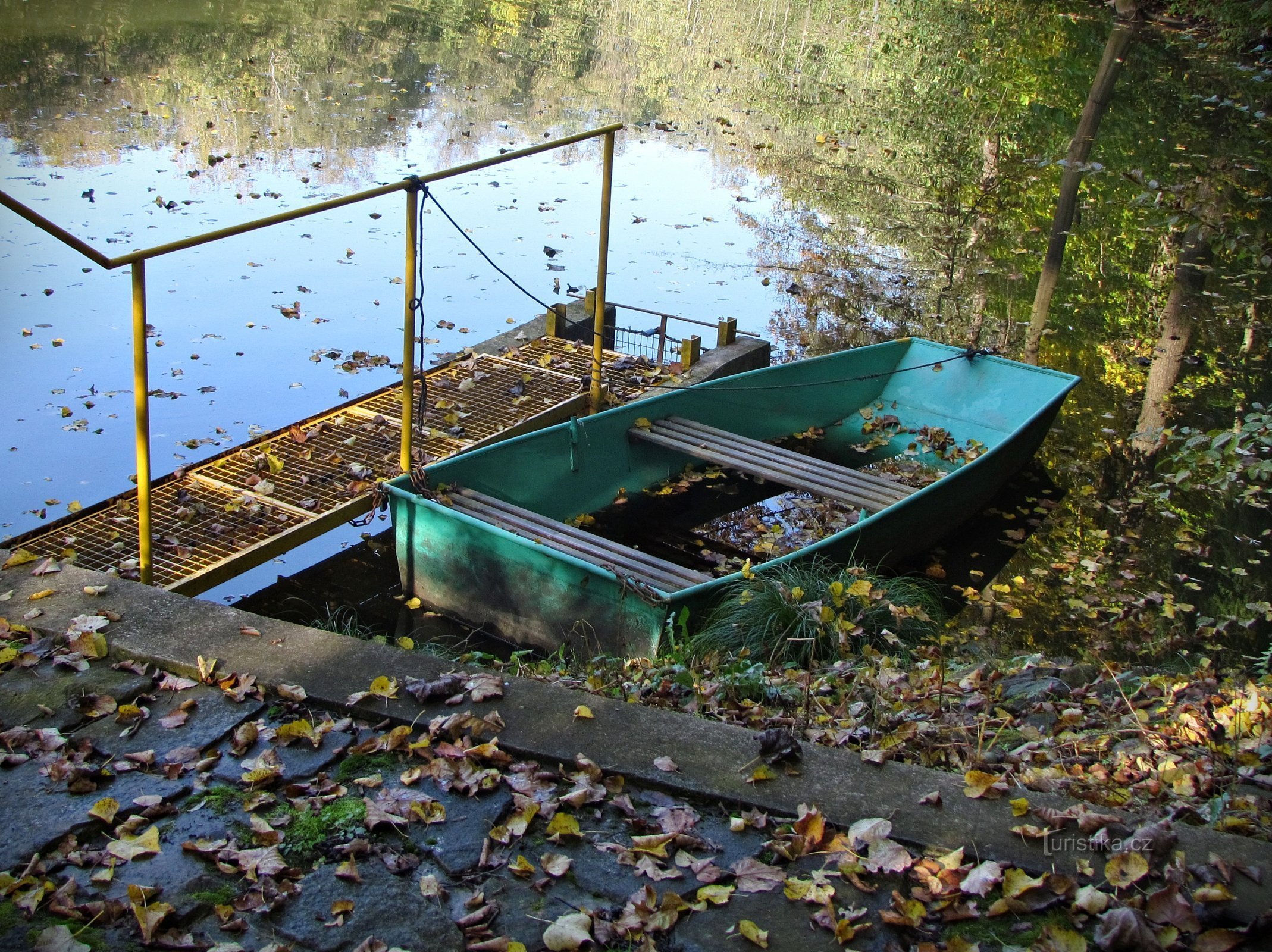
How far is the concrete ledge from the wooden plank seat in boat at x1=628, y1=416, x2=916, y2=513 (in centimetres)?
332

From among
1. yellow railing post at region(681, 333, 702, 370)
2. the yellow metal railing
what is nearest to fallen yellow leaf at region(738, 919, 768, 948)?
the yellow metal railing

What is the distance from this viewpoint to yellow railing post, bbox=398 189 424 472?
17.5ft

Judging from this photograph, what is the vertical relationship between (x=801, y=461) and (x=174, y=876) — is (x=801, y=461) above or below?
below

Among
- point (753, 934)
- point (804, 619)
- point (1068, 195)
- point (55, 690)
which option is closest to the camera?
point (753, 934)

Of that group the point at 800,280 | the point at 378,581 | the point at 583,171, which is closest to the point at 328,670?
the point at 378,581

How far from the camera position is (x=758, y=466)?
687 cm

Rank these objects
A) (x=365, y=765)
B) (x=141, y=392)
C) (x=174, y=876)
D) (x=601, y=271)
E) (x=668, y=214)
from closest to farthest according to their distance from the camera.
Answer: (x=174, y=876), (x=365, y=765), (x=141, y=392), (x=601, y=271), (x=668, y=214)

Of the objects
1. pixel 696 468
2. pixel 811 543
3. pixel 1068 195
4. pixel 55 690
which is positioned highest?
pixel 1068 195

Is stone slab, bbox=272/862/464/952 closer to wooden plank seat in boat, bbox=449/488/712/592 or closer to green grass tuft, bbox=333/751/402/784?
green grass tuft, bbox=333/751/402/784

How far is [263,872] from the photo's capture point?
2816 mm

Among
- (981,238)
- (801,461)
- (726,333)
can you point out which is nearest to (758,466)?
(801,461)

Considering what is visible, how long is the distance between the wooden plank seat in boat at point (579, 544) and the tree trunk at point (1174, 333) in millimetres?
4321

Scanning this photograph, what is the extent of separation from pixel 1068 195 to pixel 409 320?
9.77 metres

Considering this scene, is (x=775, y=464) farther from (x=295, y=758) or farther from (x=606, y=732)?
(x=295, y=758)
